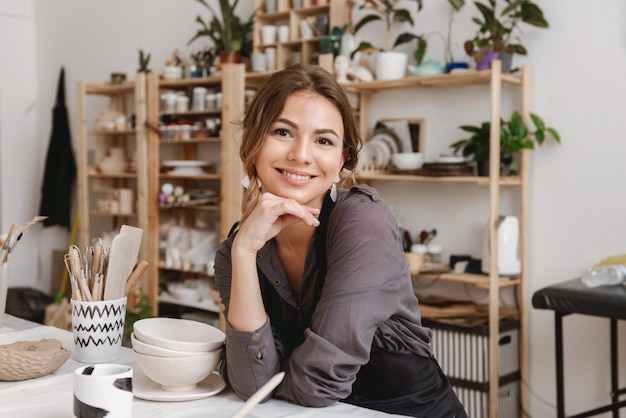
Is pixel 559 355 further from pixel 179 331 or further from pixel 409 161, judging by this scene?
pixel 179 331

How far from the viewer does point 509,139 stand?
3.17 meters

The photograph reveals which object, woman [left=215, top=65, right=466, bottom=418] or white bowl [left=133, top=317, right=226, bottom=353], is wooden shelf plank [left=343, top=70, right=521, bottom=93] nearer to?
woman [left=215, top=65, right=466, bottom=418]

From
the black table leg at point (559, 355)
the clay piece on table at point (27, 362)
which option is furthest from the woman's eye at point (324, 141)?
the black table leg at point (559, 355)

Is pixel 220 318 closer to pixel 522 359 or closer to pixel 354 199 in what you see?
pixel 522 359

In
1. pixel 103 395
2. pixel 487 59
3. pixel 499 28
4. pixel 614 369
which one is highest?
pixel 499 28

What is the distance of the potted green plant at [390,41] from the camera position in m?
3.47

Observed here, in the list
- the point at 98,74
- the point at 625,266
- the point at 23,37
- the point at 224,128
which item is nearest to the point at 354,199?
the point at 625,266

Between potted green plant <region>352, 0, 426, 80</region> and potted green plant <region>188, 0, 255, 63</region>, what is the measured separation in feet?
2.66

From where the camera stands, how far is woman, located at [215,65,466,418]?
1.35 m

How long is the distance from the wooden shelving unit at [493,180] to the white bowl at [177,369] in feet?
6.62

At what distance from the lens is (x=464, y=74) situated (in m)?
3.15

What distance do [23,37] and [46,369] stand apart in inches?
193

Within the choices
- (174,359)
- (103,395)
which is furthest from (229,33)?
(103,395)

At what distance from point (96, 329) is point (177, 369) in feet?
1.19
